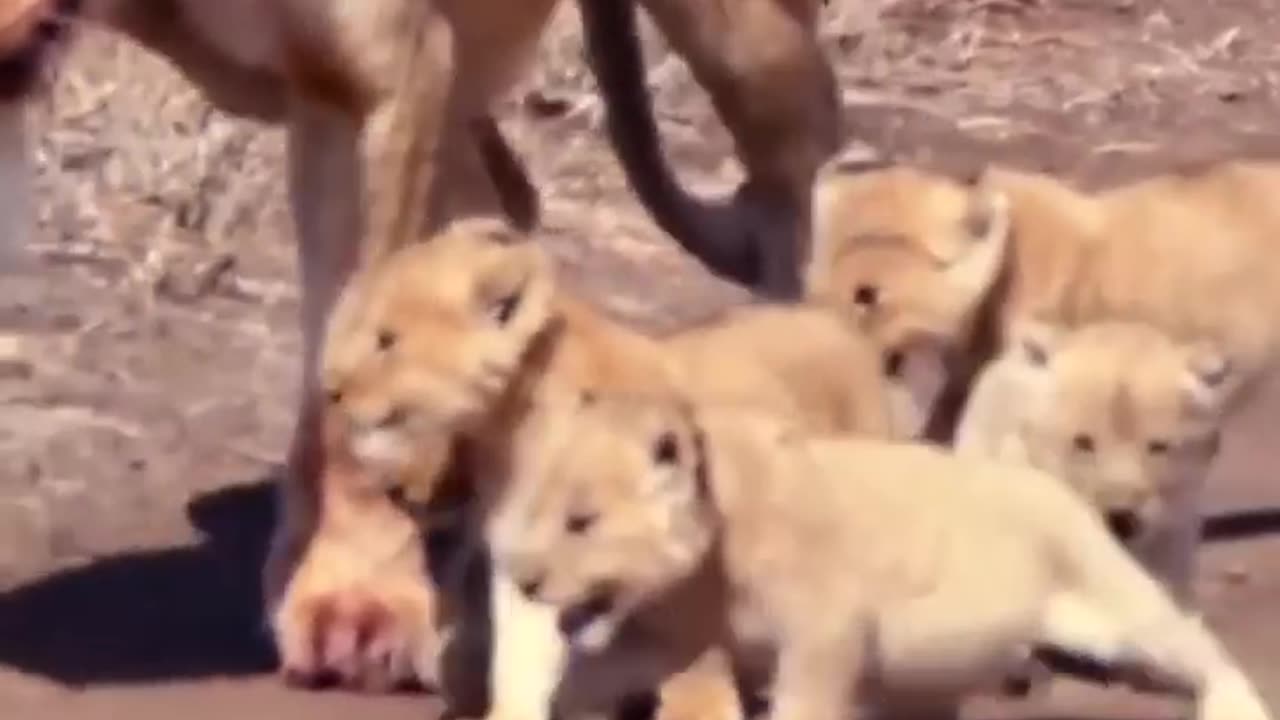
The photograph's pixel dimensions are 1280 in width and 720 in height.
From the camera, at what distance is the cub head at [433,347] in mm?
1711

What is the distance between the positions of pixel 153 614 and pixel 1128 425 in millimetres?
787

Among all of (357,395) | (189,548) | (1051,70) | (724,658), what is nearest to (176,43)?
(189,548)

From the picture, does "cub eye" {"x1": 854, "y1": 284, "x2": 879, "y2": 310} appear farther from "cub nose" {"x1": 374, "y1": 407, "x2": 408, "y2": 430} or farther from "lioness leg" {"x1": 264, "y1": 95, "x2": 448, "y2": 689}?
"cub nose" {"x1": 374, "y1": 407, "x2": 408, "y2": 430}

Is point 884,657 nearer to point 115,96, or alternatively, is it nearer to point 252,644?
point 252,644

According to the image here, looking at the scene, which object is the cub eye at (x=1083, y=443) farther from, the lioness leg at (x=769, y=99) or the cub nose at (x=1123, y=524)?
the lioness leg at (x=769, y=99)

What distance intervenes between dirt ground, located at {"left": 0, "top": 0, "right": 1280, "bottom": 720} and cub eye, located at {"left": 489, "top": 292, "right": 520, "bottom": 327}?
39 centimetres

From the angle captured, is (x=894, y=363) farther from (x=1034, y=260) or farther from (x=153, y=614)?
(x=153, y=614)

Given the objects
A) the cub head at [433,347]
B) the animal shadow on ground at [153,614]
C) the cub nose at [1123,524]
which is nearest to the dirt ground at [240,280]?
the animal shadow on ground at [153,614]

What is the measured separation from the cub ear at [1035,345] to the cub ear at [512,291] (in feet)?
1.25

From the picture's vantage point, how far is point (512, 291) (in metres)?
1.74

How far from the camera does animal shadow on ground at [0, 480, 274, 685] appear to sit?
83.8 inches

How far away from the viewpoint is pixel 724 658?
5.59 ft

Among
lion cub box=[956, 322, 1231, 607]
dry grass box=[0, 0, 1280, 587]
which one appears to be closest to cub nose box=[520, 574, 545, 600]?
lion cub box=[956, 322, 1231, 607]

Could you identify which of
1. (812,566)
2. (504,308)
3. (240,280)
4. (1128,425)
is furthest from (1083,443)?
(240,280)
